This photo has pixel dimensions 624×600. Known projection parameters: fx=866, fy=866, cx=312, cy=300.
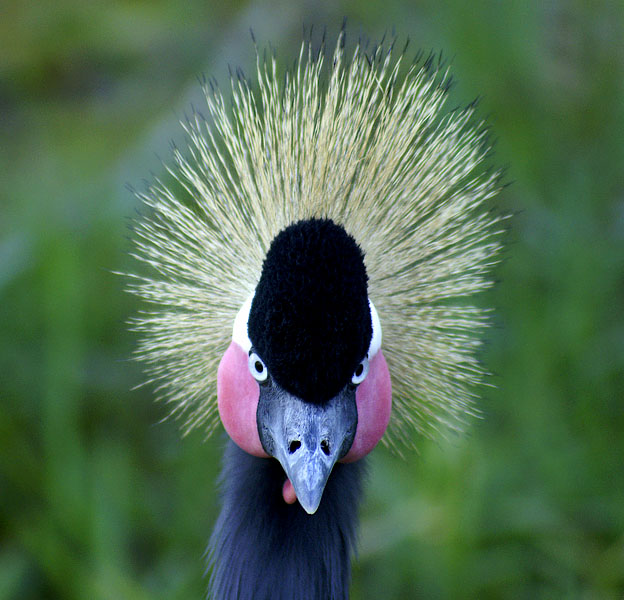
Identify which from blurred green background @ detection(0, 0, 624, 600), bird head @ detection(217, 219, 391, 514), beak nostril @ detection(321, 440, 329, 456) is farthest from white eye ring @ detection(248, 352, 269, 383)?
blurred green background @ detection(0, 0, 624, 600)

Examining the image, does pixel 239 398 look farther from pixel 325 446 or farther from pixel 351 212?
pixel 351 212

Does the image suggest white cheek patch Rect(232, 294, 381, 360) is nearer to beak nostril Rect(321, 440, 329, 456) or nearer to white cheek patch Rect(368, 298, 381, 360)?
white cheek patch Rect(368, 298, 381, 360)

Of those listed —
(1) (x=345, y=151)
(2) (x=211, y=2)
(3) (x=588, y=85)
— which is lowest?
(1) (x=345, y=151)

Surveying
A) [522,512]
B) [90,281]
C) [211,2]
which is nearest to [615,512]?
[522,512]

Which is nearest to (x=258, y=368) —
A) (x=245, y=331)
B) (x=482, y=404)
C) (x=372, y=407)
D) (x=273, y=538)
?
(x=245, y=331)

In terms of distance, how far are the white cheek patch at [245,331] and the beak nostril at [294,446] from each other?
129 millimetres

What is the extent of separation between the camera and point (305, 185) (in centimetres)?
114

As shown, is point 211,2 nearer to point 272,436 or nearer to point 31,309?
point 31,309

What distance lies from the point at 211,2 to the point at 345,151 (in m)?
2.13

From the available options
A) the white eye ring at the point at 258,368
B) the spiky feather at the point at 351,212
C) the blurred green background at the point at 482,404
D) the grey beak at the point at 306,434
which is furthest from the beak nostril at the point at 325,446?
the blurred green background at the point at 482,404

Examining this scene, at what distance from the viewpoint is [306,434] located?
1.02m

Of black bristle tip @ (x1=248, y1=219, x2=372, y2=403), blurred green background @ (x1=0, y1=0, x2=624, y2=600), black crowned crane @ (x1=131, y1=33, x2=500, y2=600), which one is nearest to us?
black bristle tip @ (x1=248, y1=219, x2=372, y2=403)

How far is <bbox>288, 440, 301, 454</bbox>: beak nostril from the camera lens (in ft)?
3.34

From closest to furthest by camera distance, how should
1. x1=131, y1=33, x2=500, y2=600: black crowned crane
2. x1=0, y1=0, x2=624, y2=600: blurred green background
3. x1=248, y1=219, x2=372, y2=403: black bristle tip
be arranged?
x1=248, y1=219, x2=372, y2=403: black bristle tip, x1=131, y1=33, x2=500, y2=600: black crowned crane, x1=0, y1=0, x2=624, y2=600: blurred green background
